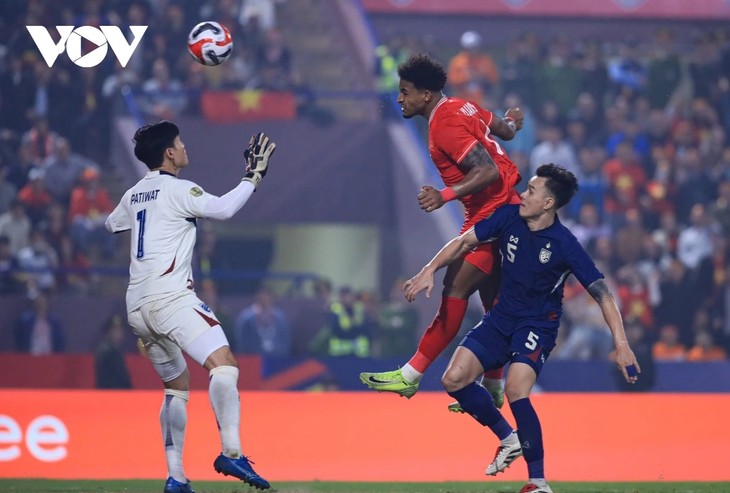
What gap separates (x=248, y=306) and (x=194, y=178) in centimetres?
201

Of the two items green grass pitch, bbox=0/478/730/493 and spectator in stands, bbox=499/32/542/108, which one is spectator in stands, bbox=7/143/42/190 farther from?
spectator in stands, bbox=499/32/542/108

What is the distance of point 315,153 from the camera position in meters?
15.9

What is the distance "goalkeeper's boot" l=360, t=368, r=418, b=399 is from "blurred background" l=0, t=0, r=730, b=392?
5484 millimetres

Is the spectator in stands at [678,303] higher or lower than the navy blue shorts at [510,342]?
higher

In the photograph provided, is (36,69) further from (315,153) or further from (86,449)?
(86,449)

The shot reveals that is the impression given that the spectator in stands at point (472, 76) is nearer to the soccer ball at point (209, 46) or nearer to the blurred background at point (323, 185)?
the blurred background at point (323, 185)

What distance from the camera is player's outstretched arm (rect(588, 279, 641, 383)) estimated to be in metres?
6.58

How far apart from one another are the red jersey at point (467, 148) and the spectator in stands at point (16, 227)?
8.05m

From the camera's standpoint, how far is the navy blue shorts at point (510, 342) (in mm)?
6898

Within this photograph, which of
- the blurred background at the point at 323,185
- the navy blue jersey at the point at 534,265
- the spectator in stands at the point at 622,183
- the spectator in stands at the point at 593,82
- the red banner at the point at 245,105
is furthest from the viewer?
the spectator in stands at the point at 593,82

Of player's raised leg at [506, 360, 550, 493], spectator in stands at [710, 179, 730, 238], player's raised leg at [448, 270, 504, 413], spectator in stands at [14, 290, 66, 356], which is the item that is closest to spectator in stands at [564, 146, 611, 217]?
spectator in stands at [710, 179, 730, 238]

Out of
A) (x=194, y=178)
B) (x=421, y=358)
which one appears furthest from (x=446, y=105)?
(x=194, y=178)

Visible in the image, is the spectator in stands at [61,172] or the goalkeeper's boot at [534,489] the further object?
the spectator in stands at [61,172]

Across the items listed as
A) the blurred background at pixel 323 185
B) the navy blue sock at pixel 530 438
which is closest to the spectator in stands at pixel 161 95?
the blurred background at pixel 323 185
